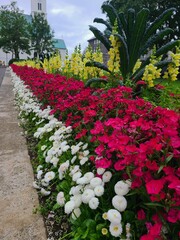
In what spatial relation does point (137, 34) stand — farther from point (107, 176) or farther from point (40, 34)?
point (40, 34)

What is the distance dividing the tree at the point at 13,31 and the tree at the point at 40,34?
9.15ft

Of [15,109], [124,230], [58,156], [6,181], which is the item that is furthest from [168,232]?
[15,109]

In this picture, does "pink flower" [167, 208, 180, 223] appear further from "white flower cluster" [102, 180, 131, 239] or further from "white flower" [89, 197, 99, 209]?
"white flower" [89, 197, 99, 209]

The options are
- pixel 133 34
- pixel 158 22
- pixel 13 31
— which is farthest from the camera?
pixel 13 31

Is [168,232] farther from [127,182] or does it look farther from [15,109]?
[15,109]

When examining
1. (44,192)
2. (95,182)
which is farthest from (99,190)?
→ (44,192)

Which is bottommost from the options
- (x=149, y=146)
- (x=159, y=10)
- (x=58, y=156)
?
(x=58, y=156)

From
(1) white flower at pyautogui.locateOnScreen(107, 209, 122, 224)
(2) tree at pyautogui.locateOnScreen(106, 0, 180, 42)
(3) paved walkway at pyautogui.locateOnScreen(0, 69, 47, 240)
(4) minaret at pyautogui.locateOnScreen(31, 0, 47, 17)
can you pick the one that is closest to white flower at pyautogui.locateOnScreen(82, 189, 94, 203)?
(1) white flower at pyautogui.locateOnScreen(107, 209, 122, 224)

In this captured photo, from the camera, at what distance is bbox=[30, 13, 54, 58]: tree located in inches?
1821

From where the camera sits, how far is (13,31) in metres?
42.1

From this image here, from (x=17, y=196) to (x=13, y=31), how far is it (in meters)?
44.0

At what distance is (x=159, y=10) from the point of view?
68.2ft

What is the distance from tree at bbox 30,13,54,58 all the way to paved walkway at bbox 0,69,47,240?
45.9 meters

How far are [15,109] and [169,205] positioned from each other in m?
5.48
